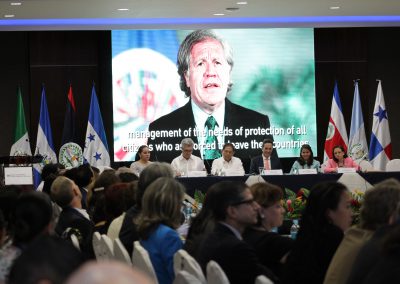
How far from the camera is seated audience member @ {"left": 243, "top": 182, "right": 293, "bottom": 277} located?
157 inches

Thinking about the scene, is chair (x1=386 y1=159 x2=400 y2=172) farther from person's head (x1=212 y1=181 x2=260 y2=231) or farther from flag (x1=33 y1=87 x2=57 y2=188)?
person's head (x1=212 y1=181 x2=260 y2=231)

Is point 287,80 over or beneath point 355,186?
over

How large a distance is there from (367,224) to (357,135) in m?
10.2

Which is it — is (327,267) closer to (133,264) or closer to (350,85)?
(133,264)

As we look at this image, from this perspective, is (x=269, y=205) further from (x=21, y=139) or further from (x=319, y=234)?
(x=21, y=139)

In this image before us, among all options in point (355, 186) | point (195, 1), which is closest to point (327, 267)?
point (355, 186)

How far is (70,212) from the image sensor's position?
541 cm

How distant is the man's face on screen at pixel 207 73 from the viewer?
13.4m

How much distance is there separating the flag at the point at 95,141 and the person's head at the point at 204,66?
144cm

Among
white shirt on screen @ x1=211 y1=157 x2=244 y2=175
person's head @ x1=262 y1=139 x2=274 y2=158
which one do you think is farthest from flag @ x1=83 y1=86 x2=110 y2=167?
person's head @ x1=262 y1=139 x2=274 y2=158

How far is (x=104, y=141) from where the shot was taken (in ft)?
42.7

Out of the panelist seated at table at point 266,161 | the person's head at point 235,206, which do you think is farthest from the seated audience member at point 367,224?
the panelist seated at table at point 266,161

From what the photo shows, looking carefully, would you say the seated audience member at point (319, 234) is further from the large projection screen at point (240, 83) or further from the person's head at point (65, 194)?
the large projection screen at point (240, 83)

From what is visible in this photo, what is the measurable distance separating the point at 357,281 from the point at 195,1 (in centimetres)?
948
